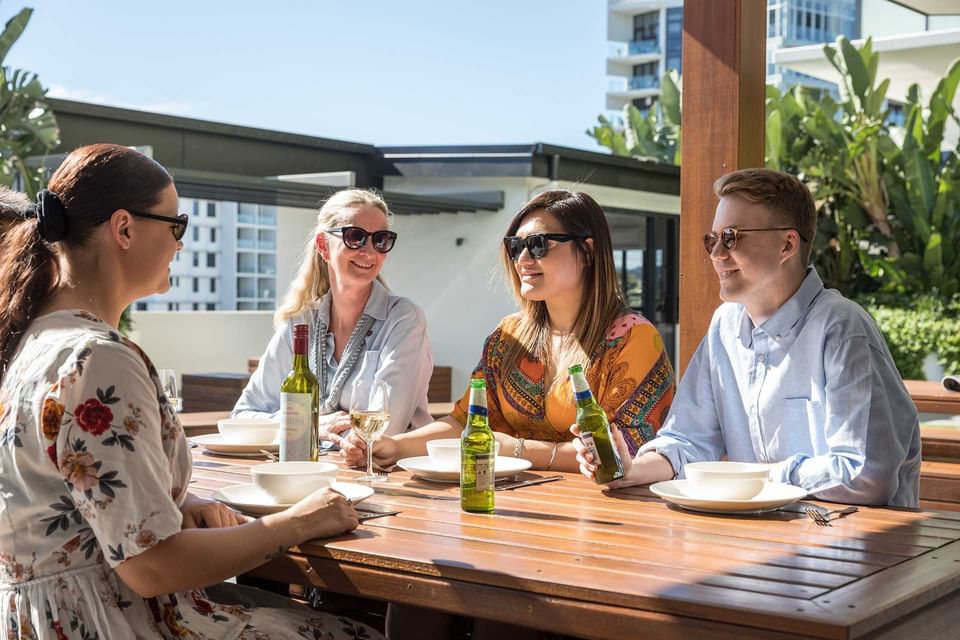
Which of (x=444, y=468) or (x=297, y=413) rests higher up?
(x=297, y=413)

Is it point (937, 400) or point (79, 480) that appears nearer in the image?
point (79, 480)

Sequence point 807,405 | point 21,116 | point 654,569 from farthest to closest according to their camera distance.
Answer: point 21,116 < point 807,405 < point 654,569

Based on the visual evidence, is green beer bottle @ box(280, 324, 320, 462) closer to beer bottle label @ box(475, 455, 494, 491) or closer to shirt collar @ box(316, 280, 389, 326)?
beer bottle label @ box(475, 455, 494, 491)

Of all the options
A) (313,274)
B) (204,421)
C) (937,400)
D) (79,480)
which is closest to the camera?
(79,480)

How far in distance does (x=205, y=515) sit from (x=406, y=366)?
1.66 meters

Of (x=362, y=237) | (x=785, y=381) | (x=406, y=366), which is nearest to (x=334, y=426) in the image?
(x=406, y=366)

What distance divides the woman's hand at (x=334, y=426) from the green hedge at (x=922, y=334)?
1120cm

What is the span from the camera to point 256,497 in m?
2.57

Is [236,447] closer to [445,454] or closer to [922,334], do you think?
[445,454]

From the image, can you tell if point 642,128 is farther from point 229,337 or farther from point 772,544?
point 772,544

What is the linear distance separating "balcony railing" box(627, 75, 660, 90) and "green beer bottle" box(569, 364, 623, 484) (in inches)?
2760

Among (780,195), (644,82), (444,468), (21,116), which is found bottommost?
(444,468)

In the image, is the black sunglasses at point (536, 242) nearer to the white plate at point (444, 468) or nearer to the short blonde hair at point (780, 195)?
the short blonde hair at point (780, 195)

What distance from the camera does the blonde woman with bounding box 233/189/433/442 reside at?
3.94 metres
